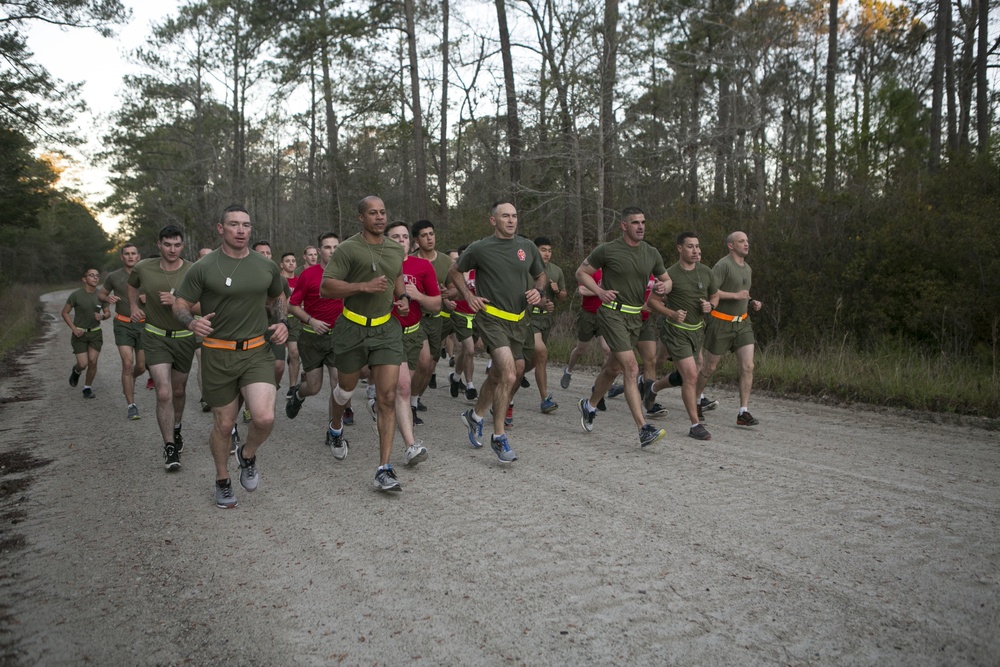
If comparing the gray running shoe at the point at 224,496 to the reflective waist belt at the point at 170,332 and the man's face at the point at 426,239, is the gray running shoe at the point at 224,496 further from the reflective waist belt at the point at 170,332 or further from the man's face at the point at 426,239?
the man's face at the point at 426,239

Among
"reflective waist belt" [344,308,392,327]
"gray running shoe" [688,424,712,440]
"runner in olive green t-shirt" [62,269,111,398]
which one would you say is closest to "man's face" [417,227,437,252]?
"reflective waist belt" [344,308,392,327]

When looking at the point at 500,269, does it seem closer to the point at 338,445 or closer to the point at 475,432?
the point at 475,432

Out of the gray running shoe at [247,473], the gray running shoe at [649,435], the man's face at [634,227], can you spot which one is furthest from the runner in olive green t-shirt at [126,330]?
the gray running shoe at [649,435]

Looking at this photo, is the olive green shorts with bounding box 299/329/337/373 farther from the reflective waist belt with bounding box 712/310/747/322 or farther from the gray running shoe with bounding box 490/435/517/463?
the reflective waist belt with bounding box 712/310/747/322

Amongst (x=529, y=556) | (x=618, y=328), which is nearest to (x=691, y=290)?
(x=618, y=328)

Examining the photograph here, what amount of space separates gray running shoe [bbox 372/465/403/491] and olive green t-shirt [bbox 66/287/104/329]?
27.2ft

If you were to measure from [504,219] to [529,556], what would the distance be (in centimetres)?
347

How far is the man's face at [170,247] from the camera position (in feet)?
25.3

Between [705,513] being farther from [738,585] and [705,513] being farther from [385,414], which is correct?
[385,414]

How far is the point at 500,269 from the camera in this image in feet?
23.1

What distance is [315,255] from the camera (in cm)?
977

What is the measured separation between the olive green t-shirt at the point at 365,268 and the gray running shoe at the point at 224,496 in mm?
1643

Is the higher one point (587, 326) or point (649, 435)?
point (587, 326)

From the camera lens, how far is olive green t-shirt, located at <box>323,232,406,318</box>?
609 centimetres
